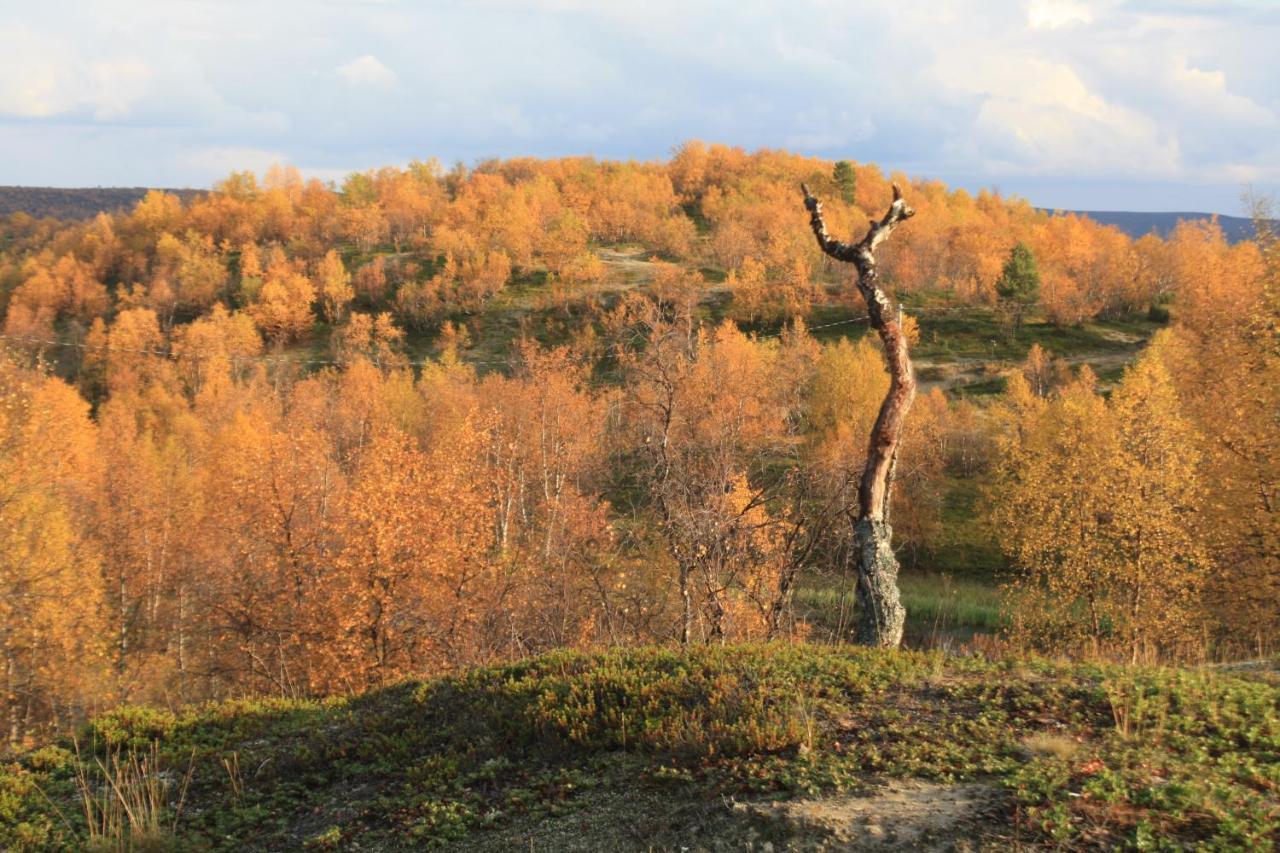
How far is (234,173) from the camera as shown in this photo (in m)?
175

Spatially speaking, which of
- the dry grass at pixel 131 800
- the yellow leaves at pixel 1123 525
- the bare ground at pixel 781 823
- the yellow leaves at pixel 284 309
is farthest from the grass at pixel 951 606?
the yellow leaves at pixel 284 309

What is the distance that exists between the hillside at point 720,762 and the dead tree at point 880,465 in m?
1.37

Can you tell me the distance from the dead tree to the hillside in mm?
1369

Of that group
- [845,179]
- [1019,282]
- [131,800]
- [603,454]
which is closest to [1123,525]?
[131,800]

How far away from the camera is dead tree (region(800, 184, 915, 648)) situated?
32.5ft

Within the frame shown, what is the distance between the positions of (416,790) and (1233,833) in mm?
6356

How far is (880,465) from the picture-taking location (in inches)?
408

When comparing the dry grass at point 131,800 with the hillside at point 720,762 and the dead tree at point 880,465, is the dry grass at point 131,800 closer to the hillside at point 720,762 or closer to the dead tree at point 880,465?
the hillside at point 720,762

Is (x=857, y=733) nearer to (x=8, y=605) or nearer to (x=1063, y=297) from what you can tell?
(x=8, y=605)

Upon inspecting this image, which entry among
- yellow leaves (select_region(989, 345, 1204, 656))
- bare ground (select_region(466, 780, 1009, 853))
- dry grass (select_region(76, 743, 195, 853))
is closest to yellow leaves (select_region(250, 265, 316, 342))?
yellow leaves (select_region(989, 345, 1204, 656))

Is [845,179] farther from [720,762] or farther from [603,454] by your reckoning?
[720,762]

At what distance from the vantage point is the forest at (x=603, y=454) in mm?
18609

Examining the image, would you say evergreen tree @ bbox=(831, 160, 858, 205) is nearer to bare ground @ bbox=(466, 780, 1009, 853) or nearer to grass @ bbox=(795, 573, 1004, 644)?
grass @ bbox=(795, 573, 1004, 644)

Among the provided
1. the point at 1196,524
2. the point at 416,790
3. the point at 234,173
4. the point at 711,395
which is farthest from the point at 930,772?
the point at 234,173
